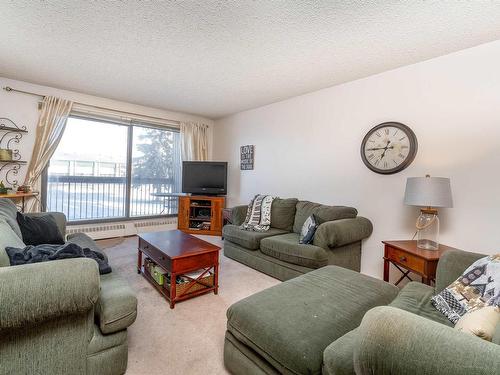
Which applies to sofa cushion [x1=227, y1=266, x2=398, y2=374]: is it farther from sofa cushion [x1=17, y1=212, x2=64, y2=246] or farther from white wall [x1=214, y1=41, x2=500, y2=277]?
sofa cushion [x1=17, y1=212, x2=64, y2=246]

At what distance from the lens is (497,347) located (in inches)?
24.6

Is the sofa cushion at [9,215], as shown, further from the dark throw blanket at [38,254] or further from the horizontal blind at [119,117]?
the horizontal blind at [119,117]

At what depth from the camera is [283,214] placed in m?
3.46

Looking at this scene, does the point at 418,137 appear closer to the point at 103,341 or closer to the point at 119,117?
the point at 103,341

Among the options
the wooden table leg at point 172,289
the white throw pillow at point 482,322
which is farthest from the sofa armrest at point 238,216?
the white throw pillow at point 482,322

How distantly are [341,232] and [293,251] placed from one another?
21.0 inches

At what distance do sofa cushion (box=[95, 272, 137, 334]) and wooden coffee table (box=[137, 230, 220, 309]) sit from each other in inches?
26.0

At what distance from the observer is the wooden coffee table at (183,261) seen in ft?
7.02

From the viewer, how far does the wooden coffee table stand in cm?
214

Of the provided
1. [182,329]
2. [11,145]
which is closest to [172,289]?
[182,329]

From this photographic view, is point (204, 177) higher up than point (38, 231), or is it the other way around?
point (204, 177)

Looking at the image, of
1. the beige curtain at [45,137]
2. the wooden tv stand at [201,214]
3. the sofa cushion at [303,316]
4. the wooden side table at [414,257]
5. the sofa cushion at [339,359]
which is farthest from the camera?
the wooden tv stand at [201,214]

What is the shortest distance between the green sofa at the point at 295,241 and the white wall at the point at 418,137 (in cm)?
28

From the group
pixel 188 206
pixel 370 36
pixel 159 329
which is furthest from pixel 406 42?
pixel 188 206
